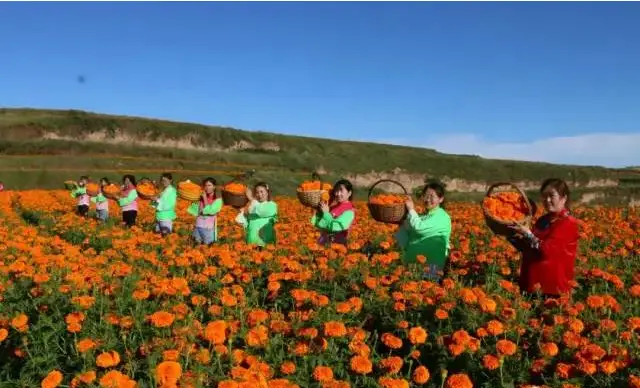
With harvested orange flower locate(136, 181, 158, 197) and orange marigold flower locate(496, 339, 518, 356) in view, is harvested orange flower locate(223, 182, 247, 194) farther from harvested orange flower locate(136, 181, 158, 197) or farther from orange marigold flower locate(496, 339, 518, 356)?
orange marigold flower locate(496, 339, 518, 356)

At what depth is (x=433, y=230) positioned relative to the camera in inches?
232

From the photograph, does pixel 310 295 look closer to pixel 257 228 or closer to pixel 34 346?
pixel 34 346

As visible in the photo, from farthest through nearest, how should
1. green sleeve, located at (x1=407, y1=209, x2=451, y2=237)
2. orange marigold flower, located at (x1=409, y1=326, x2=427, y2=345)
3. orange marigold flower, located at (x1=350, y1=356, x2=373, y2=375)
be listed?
green sleeve, located at (x1=407, y1=209, x2=451, y2=237), orange marigold flower, located at (x1=409, y1=326, x2=427, y2=345), orange marigold flower, located at (x1=350, y1=356, x2=373, y2=375)

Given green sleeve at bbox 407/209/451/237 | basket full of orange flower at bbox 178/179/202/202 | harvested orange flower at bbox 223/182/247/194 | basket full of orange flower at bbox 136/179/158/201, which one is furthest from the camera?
basket full of orange flower at bbox 136/179/158/201

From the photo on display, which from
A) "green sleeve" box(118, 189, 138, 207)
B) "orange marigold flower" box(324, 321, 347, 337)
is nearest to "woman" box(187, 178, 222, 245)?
"green sleeve" box(118, 189, 138, 207)

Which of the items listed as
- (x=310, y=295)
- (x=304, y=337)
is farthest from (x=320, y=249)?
(x=304, y=337)

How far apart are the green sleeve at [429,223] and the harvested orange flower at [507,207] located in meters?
0.68

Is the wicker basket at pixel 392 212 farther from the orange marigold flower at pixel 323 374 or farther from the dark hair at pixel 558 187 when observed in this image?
the orange marigold flower at pixel 323 374

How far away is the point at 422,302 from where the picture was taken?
4.15 m

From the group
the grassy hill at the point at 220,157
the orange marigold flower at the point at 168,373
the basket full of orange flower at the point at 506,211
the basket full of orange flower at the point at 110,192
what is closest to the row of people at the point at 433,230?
the basket full of orange flower at the point at 506,211

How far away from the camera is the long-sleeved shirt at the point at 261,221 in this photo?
7.84 metres

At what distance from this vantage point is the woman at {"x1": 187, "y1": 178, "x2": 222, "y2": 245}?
8984mm

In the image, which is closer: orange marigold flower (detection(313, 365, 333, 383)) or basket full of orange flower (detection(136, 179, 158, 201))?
orange marigold flower (detection(313, 365, 333, 383))

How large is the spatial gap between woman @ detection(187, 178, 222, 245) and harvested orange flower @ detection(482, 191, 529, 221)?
4972mm
